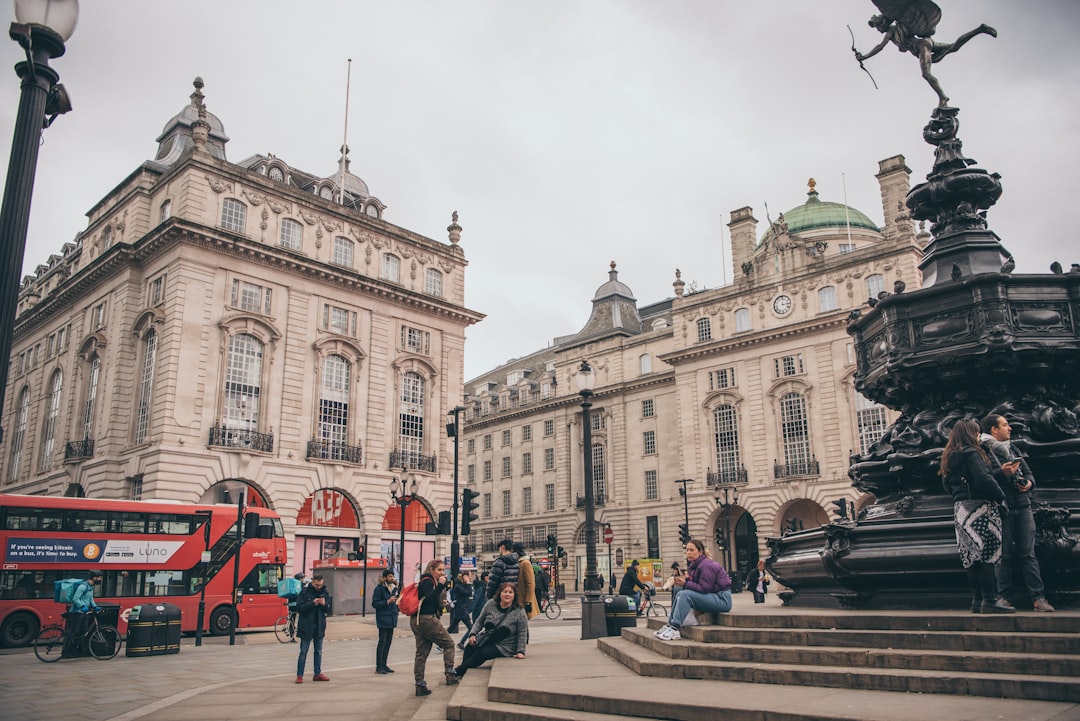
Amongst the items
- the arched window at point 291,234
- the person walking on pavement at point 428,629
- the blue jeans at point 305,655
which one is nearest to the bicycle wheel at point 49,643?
the blue jeans at point 305,655

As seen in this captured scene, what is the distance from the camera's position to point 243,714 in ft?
30.2

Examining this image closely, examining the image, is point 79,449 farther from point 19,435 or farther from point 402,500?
point 402,500

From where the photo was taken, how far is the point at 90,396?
3712cm

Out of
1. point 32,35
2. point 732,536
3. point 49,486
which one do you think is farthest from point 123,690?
point 732,536

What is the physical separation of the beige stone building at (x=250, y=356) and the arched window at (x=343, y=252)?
13cm

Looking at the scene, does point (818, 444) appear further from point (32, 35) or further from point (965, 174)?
point (32, 35)

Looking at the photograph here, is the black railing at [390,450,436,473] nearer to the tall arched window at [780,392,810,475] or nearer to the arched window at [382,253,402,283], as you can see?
the arched window at [382,253,402,283]

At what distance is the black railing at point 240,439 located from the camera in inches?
1287

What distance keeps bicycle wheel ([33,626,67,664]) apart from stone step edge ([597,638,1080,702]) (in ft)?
45.6

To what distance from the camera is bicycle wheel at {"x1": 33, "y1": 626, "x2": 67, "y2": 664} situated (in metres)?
16.6

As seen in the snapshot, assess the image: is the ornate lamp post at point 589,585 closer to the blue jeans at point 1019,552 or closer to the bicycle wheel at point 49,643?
the blue jeans at point 1019,552

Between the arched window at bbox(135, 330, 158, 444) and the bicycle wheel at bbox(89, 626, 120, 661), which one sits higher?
the arched window at bbox(135, 330, 158, 444)

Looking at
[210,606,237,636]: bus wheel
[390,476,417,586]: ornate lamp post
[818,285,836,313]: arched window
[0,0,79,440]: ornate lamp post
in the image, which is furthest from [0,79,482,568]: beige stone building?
[0,0,79,440]: ornate lamp post

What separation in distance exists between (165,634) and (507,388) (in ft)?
188
